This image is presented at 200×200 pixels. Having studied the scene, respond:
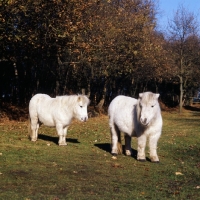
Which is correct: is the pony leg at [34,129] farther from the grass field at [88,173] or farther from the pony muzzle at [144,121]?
the pony muzzle at [144,121]

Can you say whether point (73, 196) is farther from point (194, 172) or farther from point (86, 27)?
point (86, 27)

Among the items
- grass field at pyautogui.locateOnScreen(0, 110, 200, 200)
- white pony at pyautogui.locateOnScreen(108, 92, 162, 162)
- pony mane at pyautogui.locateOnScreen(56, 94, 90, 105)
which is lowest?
grass field at pyautogui.locateOnScreen(0, 110, 200, 200)

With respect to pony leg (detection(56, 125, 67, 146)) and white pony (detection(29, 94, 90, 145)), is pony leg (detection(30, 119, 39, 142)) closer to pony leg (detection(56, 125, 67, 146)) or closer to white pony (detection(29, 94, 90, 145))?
white pony (detection(29, 94, 90, 145))

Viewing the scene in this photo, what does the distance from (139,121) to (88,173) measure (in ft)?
8.72

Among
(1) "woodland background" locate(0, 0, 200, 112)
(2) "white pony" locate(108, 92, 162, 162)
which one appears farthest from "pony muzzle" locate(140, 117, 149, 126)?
(1) "woodland background" locate(0, 0, 200, 112)

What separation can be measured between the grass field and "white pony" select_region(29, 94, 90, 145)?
0.66 meters

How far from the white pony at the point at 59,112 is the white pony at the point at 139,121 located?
1.31 m

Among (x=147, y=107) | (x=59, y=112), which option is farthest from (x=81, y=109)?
(x=147, y=107)

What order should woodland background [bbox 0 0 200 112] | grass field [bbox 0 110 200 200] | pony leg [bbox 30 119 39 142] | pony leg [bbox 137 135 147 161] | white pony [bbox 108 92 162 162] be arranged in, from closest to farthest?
grass field [bbox 0 110 200 200]
white pony [bbox 108 92 162 162]
pony leg [bbox 137 135 147 161]
pony leg [bbox 30 119 39 142]
woodland background [bbox 0 0 200 112]

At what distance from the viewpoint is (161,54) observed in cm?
4434

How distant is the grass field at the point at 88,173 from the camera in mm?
7965

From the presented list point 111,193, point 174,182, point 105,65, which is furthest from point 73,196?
point 105,65

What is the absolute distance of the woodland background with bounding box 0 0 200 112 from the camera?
71.7 feet

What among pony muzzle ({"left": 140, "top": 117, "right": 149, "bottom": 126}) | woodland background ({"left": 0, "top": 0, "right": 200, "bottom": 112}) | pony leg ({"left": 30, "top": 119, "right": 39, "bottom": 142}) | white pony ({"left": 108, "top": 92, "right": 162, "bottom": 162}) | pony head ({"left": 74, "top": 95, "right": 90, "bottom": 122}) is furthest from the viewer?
woodland background ({"left": 0, "top": 0, "right": 200, "bottom": 112})
